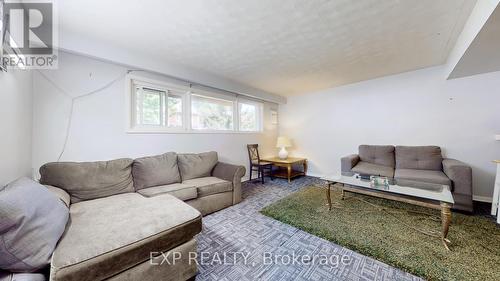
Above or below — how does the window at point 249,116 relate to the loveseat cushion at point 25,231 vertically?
above

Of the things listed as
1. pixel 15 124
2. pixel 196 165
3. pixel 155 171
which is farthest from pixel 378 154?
pixel 15 124

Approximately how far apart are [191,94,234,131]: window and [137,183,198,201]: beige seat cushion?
1.32 metres

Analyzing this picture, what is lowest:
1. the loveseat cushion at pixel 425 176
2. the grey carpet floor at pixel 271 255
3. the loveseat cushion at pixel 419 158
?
the grey carpet floor at pixel 271 255

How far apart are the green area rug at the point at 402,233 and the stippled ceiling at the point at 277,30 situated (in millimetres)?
2195

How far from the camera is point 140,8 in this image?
5.20 feet

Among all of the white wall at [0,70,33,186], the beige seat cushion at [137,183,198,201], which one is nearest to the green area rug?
the beige seat cushion at [137,183,198,201]

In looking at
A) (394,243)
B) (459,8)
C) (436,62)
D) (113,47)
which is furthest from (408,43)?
(113,47)

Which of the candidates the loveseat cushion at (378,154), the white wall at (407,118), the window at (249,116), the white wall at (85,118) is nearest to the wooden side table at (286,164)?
the white wall at (407,118)

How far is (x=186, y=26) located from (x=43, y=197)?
1859 mm

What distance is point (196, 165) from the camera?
283 cm

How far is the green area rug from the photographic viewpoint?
1.40m

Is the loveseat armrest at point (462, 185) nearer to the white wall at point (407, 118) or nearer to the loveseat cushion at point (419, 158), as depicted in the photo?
the loveseat cushion at point (419, 158)

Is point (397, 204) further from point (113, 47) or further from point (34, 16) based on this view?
point (34, 16)

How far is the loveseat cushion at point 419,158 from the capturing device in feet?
9.38
